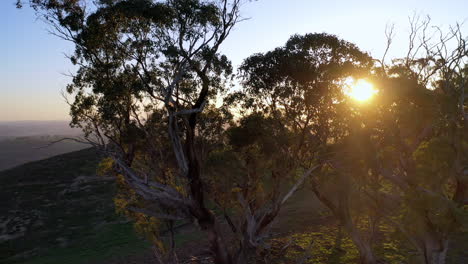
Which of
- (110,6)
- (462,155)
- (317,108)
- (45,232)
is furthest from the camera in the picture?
(45,232)

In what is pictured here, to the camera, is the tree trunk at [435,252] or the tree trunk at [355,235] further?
the tree trunk at [355,235]

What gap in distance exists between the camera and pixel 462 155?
15.7 metres

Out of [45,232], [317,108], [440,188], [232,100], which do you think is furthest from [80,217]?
[440,188]

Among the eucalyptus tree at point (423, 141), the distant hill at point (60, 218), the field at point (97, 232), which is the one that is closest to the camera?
the eucalyptus tree at point (423, 141)

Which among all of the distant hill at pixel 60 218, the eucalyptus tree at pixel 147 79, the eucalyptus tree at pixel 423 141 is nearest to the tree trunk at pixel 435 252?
the eucalyptus tree at pixel 423 141

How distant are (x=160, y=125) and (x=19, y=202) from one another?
40481mm

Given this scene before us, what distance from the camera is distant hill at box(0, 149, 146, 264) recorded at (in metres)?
32.3

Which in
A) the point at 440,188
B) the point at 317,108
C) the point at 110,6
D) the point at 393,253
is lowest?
the point at 393,253

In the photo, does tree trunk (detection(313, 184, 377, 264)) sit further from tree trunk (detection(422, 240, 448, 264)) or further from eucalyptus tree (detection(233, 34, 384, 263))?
tree trunk (detection(422, 240, 448, 264))

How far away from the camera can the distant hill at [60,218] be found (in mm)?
32344

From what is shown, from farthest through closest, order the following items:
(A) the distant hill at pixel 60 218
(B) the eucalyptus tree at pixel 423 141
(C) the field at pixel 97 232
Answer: (A) the distant hill at pixel 60 218
(C) the field at pixel 97 232
(B) the eucalyptus tree at pixel 423 141

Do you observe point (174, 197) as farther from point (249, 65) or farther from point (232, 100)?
point (249, 65)

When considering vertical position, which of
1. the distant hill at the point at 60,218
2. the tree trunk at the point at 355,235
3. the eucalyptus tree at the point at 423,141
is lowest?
the distant hill at the point at 60,218

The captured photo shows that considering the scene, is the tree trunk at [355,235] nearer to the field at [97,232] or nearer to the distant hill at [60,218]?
the field at [97,232]
